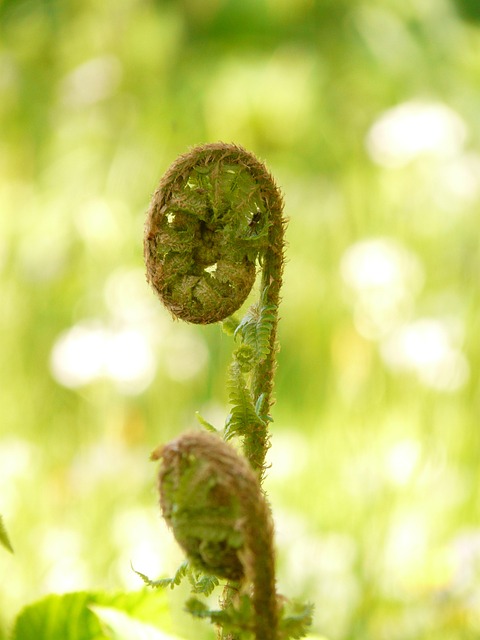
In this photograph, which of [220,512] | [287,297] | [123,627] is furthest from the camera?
[287,297]

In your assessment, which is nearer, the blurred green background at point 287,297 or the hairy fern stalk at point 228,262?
the hairy fern stalk at point 228,262

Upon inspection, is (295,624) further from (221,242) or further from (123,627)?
(221,242)

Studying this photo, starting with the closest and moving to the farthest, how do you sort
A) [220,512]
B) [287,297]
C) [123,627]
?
[220,512], [123,627], [287,297]

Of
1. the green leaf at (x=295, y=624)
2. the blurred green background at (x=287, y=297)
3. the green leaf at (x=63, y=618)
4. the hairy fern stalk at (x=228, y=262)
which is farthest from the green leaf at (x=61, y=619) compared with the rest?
the blurred green background at (x=287, y=297)

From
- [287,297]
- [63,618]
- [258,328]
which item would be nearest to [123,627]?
[63,618]

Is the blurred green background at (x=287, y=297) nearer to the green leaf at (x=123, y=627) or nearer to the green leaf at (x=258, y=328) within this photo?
the green leaf at (x=123, y=627)

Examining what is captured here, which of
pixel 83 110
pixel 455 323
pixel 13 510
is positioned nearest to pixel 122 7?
pixel 83 110

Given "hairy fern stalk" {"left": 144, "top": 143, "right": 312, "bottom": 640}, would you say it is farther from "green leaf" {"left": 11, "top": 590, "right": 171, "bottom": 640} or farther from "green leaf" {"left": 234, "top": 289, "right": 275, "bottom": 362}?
"green leaf" {"left": 11, "top": 590, "right": 171, "bottom": 640}
